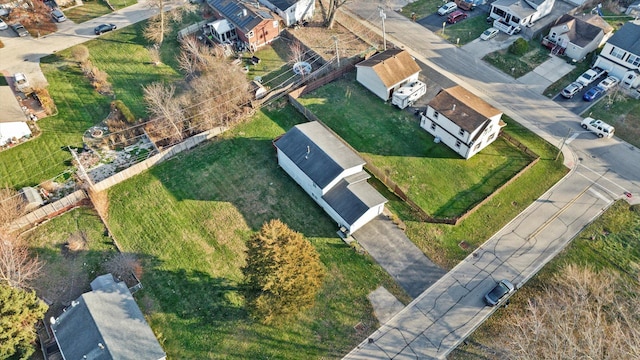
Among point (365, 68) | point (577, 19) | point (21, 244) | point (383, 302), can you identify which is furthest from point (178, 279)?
point (577, 19)

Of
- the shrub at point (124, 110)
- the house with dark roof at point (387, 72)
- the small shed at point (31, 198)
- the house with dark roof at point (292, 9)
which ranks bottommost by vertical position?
the house with dark roof at point (387, 72)

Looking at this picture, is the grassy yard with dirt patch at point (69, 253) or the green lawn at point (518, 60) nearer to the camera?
the grassy yard with dirt patch at point (69, 253)

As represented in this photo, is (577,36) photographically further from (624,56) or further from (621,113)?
(621,113)

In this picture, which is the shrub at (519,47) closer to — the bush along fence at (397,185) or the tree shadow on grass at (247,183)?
the bush along fence at (397,185)

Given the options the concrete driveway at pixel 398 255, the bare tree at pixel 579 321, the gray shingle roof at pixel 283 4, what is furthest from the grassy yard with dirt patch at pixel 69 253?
the gray shingle roof at pixel 283 4

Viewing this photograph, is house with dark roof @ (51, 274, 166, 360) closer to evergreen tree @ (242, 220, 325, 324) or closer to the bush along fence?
evergreen tree @ (242, 220, 325, 324)

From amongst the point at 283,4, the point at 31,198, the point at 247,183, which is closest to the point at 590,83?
the point at 283,4

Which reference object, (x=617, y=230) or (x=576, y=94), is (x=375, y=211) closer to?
(x=617, y=230)
